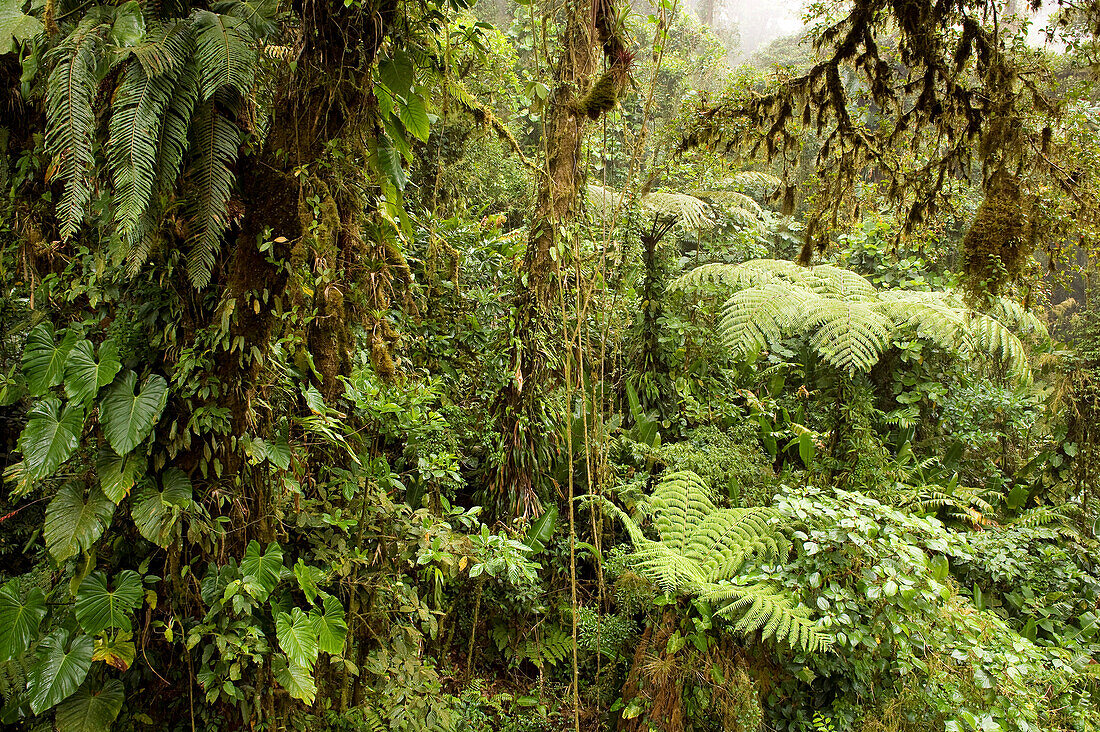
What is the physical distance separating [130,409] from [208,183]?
0.61 m

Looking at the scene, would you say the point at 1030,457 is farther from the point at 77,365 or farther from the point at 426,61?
the point at 77,365

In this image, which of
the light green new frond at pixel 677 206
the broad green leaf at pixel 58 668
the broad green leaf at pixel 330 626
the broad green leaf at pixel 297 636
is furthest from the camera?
the light green new frond at pixel 677 206

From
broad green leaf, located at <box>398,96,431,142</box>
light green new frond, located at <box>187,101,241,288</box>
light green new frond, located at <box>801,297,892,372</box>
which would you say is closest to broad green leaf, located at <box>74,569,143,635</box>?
light green new frond, located at <box>187,101,241,288</box>

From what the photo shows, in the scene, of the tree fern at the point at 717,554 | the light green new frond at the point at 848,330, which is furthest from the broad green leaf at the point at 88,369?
the light green new frond at the point at 848,330

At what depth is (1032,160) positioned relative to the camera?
190 cm

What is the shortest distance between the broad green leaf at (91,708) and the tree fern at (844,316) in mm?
3394

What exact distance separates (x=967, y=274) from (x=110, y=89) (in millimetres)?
2662

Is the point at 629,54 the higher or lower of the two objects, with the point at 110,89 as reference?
higher

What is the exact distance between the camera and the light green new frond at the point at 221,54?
1.33 metres

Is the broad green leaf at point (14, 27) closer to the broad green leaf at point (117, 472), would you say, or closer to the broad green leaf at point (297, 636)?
the broad green leaf at point (117, 472)

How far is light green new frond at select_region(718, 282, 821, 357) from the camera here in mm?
3785

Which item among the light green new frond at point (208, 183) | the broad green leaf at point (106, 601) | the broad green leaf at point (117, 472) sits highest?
the light green new frond at point (208, 183)

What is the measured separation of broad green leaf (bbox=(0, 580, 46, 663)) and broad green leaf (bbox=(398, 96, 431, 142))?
5.25 ft

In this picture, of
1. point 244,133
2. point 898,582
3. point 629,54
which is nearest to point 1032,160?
point 629,54
